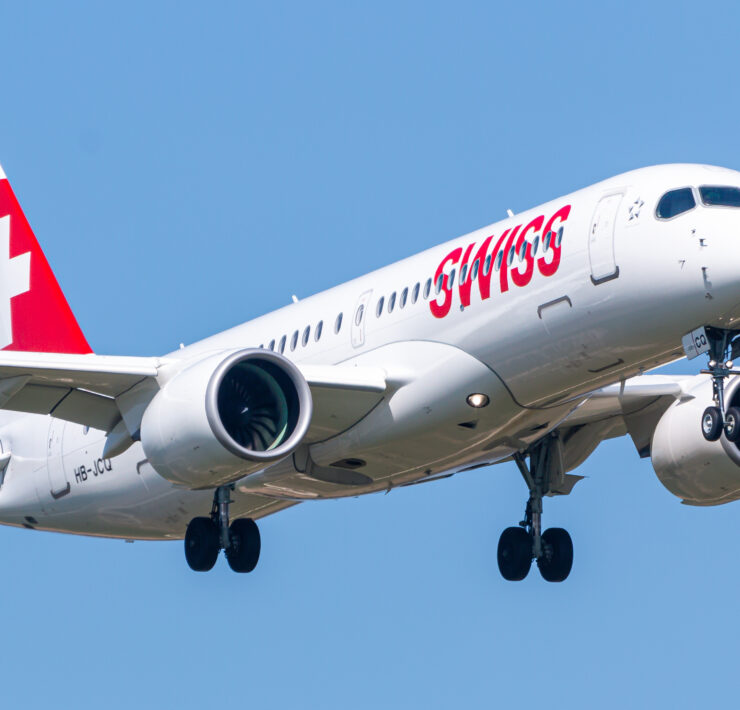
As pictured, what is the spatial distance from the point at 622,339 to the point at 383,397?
4.20 m

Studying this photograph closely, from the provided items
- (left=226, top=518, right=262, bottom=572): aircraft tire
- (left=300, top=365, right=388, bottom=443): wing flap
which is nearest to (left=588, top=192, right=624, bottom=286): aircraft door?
(left=300, top=365, right=388, bottom=443): wing flap

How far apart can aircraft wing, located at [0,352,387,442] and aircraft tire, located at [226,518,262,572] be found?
10.9 ft

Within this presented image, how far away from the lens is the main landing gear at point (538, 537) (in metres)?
31.7

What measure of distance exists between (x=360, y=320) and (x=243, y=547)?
5205mm

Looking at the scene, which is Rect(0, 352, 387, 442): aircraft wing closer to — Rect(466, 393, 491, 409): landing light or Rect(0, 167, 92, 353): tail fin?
Rect(466, 393, 491, 409): landing light

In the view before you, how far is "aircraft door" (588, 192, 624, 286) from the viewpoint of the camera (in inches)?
999

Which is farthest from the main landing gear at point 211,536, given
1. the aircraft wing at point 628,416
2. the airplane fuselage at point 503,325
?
the aircraft wing at point 628,416

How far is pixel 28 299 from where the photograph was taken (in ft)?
A: 122

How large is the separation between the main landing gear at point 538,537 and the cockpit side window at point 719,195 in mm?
7469

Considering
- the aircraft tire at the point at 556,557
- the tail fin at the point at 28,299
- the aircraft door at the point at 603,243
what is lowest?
the aircraft tire at the point at 556,557

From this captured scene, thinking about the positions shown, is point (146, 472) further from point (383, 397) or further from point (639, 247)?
point (639, 247)

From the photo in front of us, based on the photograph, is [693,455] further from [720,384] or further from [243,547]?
[243,547]

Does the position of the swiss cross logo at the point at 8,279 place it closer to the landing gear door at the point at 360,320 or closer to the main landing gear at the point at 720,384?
the landing gear door at the point at 360,320

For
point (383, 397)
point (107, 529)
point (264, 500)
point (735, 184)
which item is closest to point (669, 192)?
point (735, 184)
